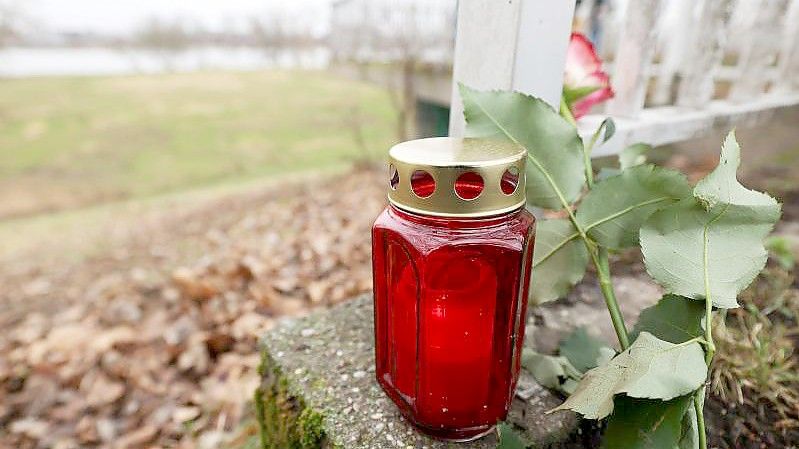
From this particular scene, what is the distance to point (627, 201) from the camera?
54 cm

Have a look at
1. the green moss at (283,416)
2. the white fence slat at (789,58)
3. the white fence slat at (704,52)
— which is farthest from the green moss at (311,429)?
the white fence slat at (789,58)

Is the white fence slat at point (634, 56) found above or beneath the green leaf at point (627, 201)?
above

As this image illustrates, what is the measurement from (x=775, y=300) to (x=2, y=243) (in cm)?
390

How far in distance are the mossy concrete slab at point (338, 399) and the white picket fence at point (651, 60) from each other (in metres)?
0.39

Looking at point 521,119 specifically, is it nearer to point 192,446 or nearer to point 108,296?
point 192,446

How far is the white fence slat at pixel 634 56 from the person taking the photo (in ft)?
Result: 3.10

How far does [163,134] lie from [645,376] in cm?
690

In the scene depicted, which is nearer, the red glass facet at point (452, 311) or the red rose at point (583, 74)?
the red glass facet at point (452, 311)

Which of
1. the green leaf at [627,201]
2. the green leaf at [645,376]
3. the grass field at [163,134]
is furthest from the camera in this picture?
the grass field at [163,134]

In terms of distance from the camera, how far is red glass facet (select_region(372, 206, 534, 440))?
→ 1.49 feet

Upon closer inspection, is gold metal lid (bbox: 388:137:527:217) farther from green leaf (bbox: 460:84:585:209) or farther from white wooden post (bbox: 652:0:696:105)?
white wooden post (bbox: 652:0:696:105)

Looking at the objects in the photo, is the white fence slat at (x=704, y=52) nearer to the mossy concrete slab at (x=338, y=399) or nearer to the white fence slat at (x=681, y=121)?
the white fence slat at (x=681, y=121)

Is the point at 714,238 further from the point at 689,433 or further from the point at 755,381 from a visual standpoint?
the point at 755,381

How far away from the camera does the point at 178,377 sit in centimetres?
128
